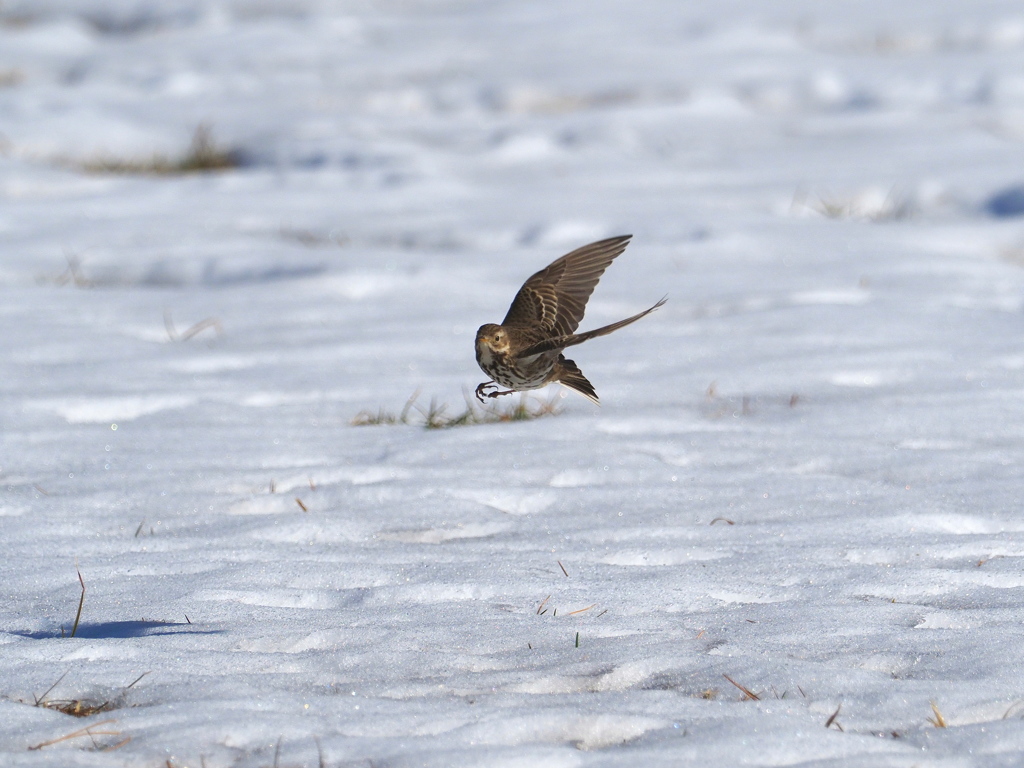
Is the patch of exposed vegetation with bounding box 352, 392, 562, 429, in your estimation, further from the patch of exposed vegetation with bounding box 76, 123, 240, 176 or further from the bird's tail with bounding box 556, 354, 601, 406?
the patch of exposed vegetation with bounding box 76, 123, 240, 176

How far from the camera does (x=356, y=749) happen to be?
7.39ft

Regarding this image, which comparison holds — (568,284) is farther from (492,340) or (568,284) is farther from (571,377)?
(492,340)

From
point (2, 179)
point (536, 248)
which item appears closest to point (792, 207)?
point (536, 248)

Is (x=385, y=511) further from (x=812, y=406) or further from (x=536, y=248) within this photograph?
(x=536, y=248)

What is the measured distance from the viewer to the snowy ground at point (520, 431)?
2.47 metres

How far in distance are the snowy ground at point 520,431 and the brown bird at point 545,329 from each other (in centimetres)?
55

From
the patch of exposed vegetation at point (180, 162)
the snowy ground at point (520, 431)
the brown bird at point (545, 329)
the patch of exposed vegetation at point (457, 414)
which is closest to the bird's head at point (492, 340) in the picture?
the brown bird at point (545, 329)

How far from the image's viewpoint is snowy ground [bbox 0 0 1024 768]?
2471mm

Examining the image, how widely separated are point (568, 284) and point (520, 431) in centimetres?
107

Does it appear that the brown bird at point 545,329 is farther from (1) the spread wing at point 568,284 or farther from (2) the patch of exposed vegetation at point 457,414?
A: (2) the patch of exposed vegetation at point 457,414

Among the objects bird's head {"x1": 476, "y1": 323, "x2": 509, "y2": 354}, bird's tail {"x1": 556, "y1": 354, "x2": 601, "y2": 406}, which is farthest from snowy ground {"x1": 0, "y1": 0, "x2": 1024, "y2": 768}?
bird's head {"x1": 476, "y1": 323, "x2": 509, "y2": 354}

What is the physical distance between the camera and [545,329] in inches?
128

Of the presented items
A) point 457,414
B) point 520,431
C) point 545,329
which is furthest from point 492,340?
point 457,414

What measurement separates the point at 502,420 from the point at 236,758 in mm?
2530
